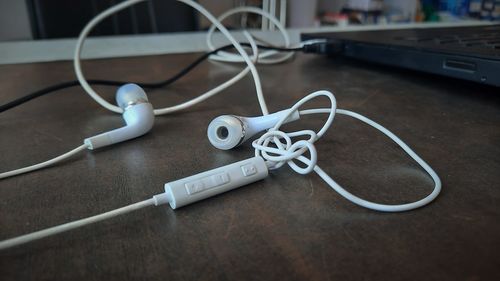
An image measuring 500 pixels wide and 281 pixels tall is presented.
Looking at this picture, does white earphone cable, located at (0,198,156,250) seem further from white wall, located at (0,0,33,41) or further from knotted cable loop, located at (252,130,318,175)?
white wall, located at (0,0,33,41)

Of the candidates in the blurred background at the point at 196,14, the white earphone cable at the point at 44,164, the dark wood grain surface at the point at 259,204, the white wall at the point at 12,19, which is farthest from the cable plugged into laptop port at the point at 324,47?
the white wall at the point at 12,19

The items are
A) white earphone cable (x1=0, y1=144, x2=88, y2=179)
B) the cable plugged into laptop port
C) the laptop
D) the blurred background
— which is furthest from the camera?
the blurred background

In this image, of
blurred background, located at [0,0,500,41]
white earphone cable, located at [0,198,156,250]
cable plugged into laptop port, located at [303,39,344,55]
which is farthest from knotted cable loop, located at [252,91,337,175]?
blurred background, located at [0,0,500,41]

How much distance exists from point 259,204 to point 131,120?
20 cm

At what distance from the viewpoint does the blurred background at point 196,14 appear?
3.82ft

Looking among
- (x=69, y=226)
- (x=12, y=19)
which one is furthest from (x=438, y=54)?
(x=12, y=19)

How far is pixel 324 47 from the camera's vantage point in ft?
2.46

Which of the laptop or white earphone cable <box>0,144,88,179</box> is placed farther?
the laptop

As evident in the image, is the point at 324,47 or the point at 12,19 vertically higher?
the point at 12,19

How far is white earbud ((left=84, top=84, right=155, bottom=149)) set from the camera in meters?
0.36

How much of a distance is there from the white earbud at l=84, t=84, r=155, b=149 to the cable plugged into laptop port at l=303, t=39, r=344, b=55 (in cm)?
44

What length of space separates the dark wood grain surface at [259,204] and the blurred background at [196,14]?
79 centimetres

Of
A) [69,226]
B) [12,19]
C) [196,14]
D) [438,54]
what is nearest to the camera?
[69,226]

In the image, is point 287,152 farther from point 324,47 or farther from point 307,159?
point 324,47
